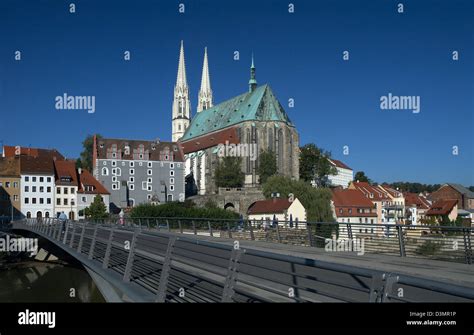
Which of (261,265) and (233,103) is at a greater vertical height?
(233,103)

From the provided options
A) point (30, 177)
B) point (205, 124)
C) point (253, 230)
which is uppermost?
point (205, 124)

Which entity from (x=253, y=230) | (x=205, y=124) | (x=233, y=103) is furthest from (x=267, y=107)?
(x=253, y=230)

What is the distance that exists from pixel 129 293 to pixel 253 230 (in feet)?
78.1

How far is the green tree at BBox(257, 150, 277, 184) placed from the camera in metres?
104

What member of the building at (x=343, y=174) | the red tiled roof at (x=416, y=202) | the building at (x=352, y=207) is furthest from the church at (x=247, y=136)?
the building at (x=343, y=174)

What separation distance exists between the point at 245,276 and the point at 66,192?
87.0m

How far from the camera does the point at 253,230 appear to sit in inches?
1307

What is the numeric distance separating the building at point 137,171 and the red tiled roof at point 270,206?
74.0 ft

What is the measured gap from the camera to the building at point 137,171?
A: 10225 centimetres

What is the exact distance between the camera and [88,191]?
303 ft

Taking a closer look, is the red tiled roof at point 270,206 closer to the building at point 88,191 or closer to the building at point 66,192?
the building at point 88,191
